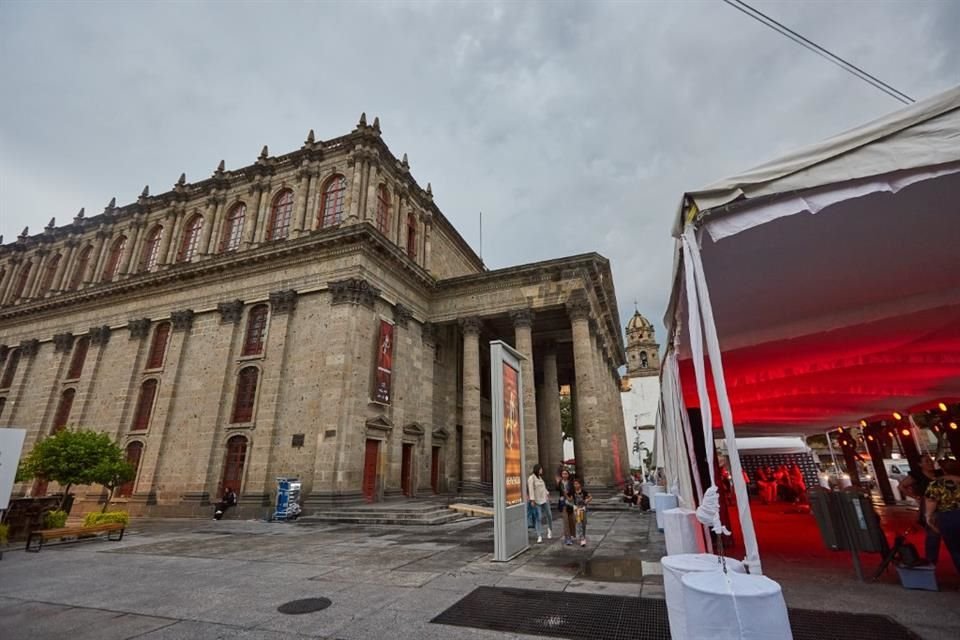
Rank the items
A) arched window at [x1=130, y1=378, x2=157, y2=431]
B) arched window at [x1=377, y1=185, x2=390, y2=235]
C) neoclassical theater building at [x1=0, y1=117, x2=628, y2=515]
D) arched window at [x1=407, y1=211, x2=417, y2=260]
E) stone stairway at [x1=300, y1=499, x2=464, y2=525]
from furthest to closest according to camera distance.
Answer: arched window at [x1=407, y1=211, x2=417, y2=260] → arched window at [x1=377, y1=185, x2=390, y2=235] → arched window at [x1=130, y1=378, x2=157, y2=431] → neoclassical theater building at [x1=0, y1=117, x2=628, y2=515] → stone stairway at [x1=300, y1=499, x2=464, y2=525]

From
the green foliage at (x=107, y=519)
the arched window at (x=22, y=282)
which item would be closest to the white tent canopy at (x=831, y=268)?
the green foliage at (x=107, y=519)

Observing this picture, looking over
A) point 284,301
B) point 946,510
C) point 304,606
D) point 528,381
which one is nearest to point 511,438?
point 304,606

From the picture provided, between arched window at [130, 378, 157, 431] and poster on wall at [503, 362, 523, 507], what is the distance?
69.0 ft

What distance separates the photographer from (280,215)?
77.6 ft

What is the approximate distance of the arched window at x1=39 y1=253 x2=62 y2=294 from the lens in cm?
2939

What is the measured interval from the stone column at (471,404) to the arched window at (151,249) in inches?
751

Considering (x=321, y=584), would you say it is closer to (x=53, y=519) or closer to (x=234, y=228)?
(x=53, y=519)

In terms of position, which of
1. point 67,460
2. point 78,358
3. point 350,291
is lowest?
point 67,460

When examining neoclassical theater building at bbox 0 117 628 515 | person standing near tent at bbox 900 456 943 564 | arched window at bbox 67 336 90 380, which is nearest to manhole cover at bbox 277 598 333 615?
person standing near tent at bbox 900 456 943 564

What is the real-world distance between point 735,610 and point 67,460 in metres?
22.7

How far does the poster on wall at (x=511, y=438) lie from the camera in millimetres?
9094

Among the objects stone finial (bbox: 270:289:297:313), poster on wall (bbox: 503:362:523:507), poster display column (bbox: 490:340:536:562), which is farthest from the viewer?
stone finial (bbox: 270:289:297:313)

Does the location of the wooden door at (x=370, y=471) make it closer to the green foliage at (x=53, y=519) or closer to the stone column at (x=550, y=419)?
the green foliage at (x=53, y=519)

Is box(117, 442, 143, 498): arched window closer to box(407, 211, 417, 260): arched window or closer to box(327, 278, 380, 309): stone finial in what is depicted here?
box(327, 278, 380, 309): stone finial
